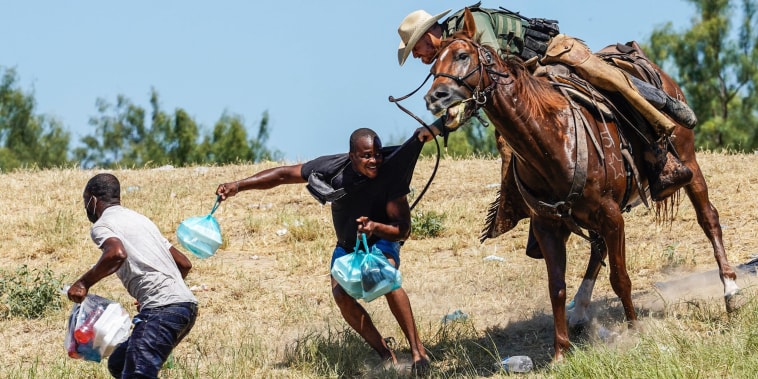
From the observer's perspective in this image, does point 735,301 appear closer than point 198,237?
No

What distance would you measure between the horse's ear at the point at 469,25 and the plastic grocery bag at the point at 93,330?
291cm

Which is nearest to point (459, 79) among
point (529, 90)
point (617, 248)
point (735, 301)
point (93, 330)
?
point (529, 90)

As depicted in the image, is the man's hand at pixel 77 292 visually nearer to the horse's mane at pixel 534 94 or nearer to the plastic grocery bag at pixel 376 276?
the plastic grocery bag at pixel 376 276

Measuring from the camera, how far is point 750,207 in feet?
39.0

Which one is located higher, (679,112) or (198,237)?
(679,112)

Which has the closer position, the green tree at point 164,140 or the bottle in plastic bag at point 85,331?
the bottle in plastic bag at point 85,331

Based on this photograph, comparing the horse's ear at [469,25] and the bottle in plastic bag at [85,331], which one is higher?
the horse's ear at [469,25]

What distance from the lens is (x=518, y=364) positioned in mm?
7867

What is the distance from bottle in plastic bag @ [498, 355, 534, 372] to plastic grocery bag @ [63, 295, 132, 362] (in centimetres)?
272

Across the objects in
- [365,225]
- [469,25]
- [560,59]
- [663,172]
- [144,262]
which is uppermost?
[469,25]

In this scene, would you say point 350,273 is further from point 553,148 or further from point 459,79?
point 553,148

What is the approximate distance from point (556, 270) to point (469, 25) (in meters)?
1.90

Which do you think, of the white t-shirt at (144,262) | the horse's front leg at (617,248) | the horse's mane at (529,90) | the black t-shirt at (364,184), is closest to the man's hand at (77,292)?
the white t-shirt at (144,262)

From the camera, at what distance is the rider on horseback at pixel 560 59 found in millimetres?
8008
